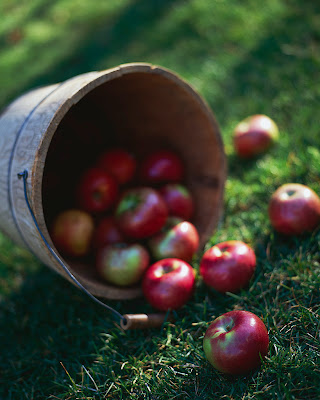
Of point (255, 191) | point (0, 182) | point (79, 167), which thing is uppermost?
point (0, 182)

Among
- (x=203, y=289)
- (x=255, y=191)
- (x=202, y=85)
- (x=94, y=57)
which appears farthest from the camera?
(x=94, y=57)

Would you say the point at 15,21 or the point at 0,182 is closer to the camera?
the point at 0,182

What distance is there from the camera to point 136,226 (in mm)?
2223

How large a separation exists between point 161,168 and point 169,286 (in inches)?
37.8

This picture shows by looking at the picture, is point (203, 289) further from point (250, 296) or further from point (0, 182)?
point (0, 182)

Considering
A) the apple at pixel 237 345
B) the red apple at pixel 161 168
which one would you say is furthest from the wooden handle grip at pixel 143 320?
the red apple at pixel 161 168

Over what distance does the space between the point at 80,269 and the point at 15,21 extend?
5.18m

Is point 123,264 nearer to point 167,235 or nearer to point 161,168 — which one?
point 167,235

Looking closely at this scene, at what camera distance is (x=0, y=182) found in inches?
79.0

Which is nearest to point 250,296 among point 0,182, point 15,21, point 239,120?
point 0,182

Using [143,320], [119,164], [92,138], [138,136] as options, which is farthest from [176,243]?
[92,138]

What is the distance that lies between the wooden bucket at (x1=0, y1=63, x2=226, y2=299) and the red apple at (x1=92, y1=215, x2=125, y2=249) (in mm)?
176

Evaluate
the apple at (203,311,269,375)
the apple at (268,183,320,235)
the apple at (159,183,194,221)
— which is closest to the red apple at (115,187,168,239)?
the apple at (159,183,194,221)

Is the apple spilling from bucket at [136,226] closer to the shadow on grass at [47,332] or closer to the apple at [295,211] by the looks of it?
the shadow on grass at [47,332]
